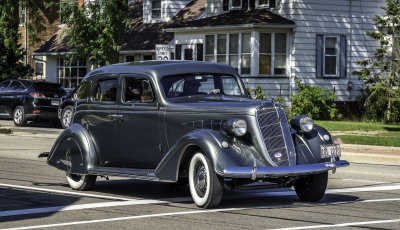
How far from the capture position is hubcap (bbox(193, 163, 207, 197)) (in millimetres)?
8914

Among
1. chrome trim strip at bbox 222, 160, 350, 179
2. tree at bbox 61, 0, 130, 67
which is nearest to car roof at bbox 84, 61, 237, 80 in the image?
chrome trim strip at bbox 222, 160, 350, 179

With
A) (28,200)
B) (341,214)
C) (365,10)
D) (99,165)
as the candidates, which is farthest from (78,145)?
(365,10)

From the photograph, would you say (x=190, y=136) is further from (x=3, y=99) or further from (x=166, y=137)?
(x=3, y=99)

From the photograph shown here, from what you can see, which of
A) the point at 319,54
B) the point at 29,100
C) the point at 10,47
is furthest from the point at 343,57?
the point at 10,47

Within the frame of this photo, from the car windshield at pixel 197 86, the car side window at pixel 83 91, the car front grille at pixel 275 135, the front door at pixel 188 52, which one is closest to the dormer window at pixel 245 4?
the front door at pixel 188 52

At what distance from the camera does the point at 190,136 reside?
900cm

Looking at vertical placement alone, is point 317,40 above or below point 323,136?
above

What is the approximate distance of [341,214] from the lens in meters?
8.60

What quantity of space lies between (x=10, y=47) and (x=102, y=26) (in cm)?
849

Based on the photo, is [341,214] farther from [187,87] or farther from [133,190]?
[133,190]

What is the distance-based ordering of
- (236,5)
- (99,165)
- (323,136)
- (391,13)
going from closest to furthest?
(323,136)
(99,165)
(391,13)
(236,5)

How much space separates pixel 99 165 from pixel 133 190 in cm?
72

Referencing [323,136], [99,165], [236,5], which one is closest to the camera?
[323,136]

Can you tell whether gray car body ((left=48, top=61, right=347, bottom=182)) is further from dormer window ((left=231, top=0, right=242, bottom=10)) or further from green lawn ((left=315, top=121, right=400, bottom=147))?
dormer window ((left=231, top=0, right=242, bottom=10))
